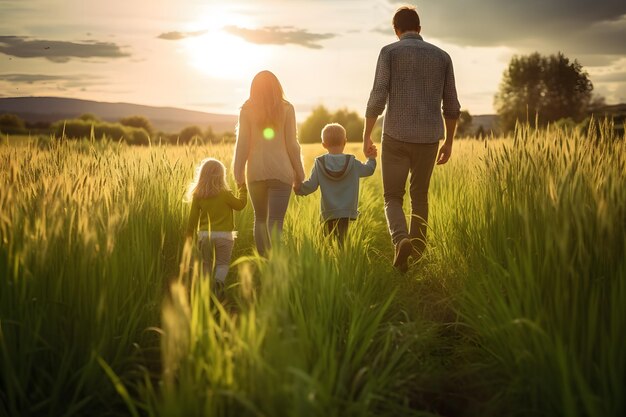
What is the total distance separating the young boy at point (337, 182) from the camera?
576 cm

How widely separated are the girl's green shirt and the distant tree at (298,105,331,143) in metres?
64.9

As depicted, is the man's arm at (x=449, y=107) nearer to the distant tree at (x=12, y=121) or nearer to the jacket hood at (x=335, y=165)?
the jacket hood at (x=335, y=165)

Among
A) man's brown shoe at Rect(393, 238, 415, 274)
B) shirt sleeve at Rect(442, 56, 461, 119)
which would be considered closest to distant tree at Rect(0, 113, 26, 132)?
shirt sleeve at Rect(442, 56, 461, 119)

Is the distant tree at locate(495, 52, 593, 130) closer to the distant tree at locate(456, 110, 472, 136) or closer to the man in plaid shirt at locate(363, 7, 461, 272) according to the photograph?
the distant tree at locate(456, 110, 472, 136)

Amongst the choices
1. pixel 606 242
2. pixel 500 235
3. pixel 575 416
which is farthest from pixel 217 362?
pixel 500 235

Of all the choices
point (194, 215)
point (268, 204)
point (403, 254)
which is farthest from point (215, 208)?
point (403, 254)

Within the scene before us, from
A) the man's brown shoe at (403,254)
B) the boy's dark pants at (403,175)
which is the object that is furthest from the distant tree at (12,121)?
the man's brown shoe at (403,254)

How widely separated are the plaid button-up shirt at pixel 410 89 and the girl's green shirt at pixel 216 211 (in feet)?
5.11

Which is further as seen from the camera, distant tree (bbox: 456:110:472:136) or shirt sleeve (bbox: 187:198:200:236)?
distant tree (bbox: 456:110:472:136)

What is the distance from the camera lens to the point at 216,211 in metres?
5.33

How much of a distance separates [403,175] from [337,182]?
2.15 ft

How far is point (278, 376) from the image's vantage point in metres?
2.38

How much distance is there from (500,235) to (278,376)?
2.29 metres

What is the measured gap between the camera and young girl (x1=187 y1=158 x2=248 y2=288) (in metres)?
5.30
